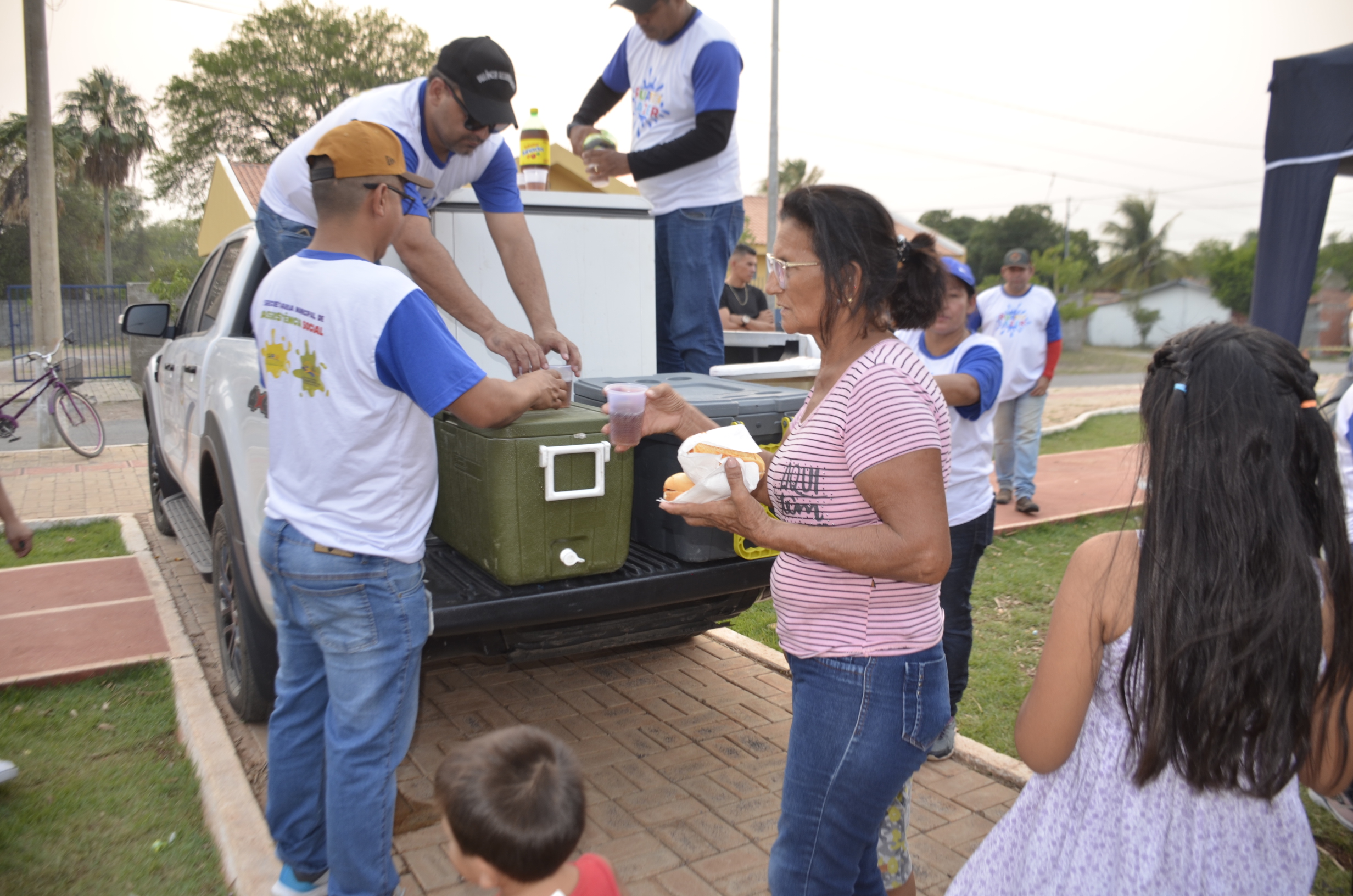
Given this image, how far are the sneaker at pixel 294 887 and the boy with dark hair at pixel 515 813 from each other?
142 centimetres

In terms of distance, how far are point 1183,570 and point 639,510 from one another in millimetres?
2255

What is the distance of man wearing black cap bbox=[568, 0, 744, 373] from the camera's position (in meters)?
4.10

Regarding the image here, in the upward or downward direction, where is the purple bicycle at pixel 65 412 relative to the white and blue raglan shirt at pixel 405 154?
downward

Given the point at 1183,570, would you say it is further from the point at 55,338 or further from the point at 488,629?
the point at 55,338

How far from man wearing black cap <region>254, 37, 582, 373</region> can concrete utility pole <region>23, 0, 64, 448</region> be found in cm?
1053

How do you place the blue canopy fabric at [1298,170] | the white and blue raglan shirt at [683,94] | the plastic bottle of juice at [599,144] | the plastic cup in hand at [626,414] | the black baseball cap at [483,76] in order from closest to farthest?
the plastic cup in hand at [626,414]
the black baseball cap at [483,76]
the white and blue raglan shirt at [683,94]
the plastic bottle of juice at [599,144]
the blue canopy fabric at [1298,170]

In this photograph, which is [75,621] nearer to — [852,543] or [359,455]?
[359,455]

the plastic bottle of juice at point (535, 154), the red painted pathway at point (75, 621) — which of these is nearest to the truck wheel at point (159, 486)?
→ the red painted pathway at point (75, 621)

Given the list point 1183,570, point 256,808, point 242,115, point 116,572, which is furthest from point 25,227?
point 1183,570

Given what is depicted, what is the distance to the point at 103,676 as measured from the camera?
4363 millimetres

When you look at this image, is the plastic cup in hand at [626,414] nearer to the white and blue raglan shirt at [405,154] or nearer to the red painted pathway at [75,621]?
the white and blue raglan shirt at [405,154]

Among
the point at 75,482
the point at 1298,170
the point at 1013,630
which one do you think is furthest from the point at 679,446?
the point at 75,482

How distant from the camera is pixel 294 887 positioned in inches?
106

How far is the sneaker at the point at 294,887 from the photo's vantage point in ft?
8.79
